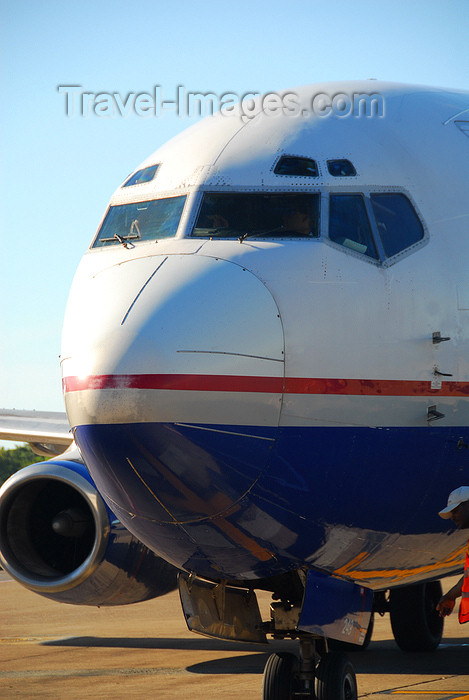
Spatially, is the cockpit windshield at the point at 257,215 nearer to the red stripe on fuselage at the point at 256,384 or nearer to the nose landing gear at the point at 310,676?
the red stripe on fuselage at the point at 256,384

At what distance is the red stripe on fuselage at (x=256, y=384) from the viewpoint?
581 centimetres

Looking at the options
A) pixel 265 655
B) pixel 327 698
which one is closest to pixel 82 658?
pixel 265 655

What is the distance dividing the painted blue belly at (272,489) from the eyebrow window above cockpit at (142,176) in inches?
82.8

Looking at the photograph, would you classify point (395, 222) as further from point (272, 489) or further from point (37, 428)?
point (37, 428)

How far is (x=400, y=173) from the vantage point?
7.02 metres

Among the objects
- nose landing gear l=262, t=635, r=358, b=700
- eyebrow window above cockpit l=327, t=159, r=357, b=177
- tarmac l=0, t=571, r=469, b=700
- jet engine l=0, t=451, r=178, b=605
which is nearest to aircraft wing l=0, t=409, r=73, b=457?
tarmac l=0, t=571, r=469, b=700

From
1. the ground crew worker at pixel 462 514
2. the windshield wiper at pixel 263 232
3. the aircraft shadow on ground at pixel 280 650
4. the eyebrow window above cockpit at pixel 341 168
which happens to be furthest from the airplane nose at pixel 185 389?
the aircraft shadow on ground at pixel 280 650

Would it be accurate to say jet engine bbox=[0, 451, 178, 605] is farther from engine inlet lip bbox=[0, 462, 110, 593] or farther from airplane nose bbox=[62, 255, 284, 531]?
airplane nose bbox=[62, 255, 284, 531]

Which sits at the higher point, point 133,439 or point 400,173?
point 400,173

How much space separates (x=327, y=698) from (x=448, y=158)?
3722 mm

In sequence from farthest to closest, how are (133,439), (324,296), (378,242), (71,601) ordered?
(71,601) → (378,242) → (324,296) → (133,439)

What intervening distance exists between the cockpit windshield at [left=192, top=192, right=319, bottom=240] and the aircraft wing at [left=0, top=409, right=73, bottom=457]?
665 cm

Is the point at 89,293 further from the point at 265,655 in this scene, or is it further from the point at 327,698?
the point at 265,655

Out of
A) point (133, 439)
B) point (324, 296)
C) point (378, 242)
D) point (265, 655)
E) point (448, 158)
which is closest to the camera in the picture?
point (133, 439)
